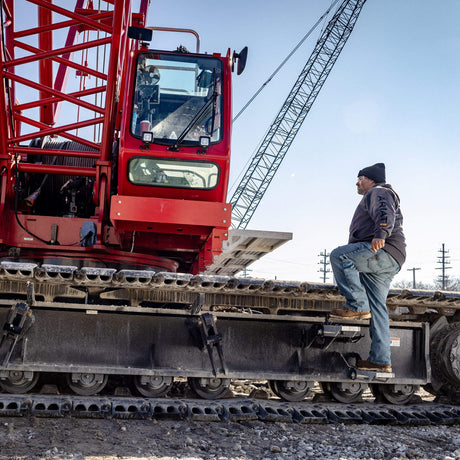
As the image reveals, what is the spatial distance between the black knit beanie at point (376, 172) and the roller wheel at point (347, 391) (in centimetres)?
233

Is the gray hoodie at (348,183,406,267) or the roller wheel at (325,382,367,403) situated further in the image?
the roller wheel at (325,382,367,403)

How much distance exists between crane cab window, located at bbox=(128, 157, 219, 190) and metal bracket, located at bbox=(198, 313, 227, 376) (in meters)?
1.91

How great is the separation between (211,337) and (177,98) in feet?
10.6

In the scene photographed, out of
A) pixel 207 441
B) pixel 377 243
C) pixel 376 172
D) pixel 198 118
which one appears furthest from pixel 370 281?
pixel 198 118

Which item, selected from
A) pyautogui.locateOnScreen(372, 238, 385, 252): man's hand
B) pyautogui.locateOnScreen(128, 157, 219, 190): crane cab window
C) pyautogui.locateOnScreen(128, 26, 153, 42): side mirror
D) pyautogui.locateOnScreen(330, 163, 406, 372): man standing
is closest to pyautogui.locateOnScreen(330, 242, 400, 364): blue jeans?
pyautogui.locateOnScreen(330, 163, 406, 372): man standing

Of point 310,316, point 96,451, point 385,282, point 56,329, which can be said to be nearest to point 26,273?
point 56,329

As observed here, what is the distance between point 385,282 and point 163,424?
8.70ft

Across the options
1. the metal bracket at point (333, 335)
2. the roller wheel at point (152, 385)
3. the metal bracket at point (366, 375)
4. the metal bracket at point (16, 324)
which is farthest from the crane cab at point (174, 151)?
the metal bracket at point (366, 375)

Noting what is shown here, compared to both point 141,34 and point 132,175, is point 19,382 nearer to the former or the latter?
point 132,175

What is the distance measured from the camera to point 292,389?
5.84 meters

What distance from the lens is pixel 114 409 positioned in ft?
16.1

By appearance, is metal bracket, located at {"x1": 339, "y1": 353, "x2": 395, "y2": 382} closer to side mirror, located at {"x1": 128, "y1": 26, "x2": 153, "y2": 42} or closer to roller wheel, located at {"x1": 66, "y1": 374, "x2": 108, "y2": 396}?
roller wheel, located at {"x1": 66, "y1": 374, "x2": 108, "y2": 396}

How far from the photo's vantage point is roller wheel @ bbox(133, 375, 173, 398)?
17.8ft

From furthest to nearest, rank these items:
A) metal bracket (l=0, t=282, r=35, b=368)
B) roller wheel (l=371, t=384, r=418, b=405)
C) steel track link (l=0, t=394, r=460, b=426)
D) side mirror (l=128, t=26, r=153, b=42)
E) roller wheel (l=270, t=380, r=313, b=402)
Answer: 1. side mirror (l=128, t=26, r=153, b=42)
2. roller wheel (l=371, t=384, r=418, b=405)
3. roller wheel (l=270, t=380, r=313, b=402)
4. metal bracket (l=0, t=282, r=35, b=368)
5. steel track link (l=0, t=394, r=460, b=426)
